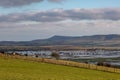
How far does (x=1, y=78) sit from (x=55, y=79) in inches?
321

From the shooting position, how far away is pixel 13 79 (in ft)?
135

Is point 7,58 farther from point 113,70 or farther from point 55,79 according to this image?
point 55,79

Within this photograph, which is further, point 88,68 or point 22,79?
point 88,68

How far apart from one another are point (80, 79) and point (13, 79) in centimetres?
1325

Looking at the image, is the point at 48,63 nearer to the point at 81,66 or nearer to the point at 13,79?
the point at 81,66

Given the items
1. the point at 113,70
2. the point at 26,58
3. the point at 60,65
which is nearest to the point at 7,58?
the point at 26,58

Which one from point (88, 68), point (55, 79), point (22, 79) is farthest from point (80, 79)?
point (88, 68)

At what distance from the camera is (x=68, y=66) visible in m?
79.0

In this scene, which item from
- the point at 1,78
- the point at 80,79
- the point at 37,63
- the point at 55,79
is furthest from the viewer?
the point at 37,63

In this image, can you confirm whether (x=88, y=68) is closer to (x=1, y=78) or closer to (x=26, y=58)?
(x=26, y=58)

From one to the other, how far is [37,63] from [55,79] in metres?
31.6

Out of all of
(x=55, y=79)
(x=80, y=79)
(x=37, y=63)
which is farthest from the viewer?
(x=37, y=63)

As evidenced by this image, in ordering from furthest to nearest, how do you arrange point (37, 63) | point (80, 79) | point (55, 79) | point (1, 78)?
point (37, 63), point (80, 79), point (55, 79), point (1, 78)

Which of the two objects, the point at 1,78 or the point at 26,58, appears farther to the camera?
the point at 26,58
